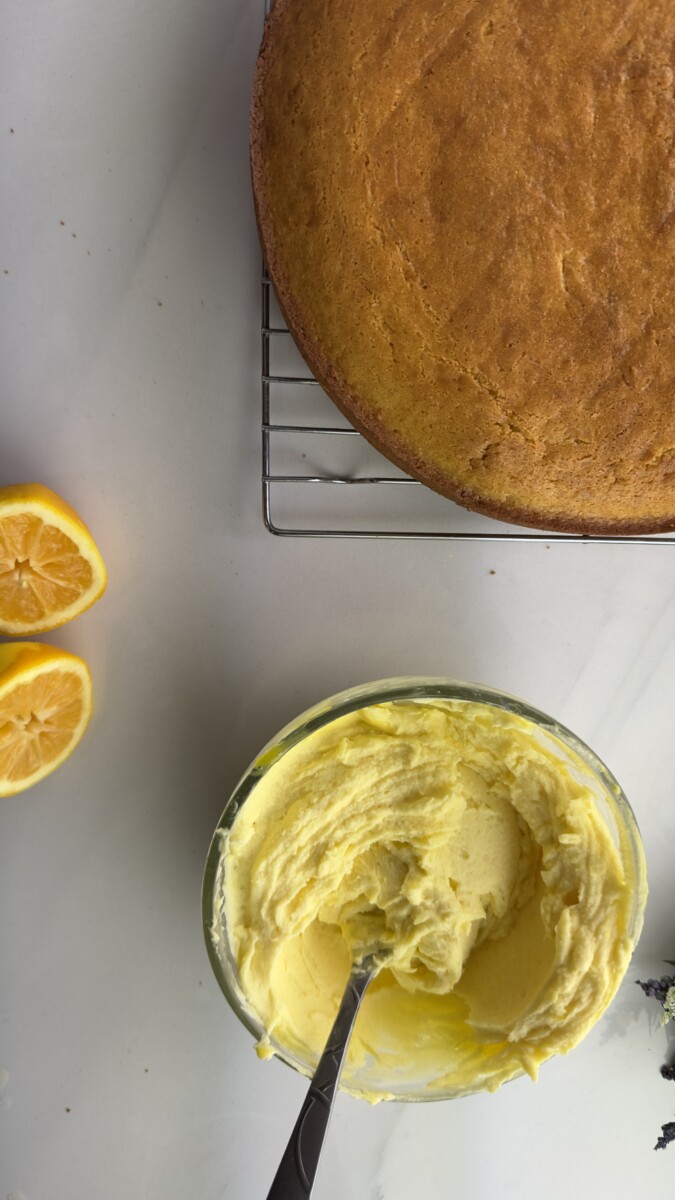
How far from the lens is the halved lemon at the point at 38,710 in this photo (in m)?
1.32

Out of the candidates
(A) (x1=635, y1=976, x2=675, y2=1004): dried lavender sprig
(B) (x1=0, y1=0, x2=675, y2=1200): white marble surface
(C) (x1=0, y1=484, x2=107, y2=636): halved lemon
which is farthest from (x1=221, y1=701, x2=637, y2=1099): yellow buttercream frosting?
(C) (x1=0, y1=484, x2=107, y2=636): halved lemon

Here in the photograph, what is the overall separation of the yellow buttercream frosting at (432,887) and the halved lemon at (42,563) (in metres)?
0.43

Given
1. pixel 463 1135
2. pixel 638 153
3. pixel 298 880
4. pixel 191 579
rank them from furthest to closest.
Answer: pixel 463 1135 < pixel 191 579 < pixel 298 880 < pixel 638 153

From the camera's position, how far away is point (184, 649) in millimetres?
1473

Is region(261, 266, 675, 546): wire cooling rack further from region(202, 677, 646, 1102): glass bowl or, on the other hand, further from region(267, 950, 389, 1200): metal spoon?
region(267, 950, 389, 1200): metal spoon

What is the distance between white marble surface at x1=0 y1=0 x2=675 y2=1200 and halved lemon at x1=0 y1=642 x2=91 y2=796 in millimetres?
73

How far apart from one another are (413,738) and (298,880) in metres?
0.28

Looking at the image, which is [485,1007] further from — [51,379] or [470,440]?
[51,379]

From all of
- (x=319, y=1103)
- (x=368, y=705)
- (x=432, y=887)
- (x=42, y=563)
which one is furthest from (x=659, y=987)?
(x=42, y=563)

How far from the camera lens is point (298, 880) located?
132 centimetres

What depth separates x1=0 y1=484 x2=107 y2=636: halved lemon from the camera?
1.31 meters

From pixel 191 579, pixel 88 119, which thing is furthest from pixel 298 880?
pixel 88 119

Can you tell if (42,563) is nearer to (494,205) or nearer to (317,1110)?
(494,205)

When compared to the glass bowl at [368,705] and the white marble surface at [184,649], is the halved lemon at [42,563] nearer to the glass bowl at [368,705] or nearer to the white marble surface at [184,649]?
the white marble surface at [184,649]
